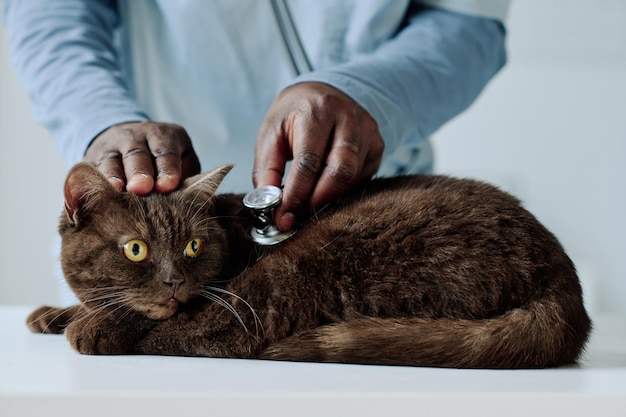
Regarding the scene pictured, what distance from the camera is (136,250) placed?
3.29 ft

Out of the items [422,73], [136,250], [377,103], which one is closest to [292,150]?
[377,103]

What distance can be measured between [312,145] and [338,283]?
0.72 ft

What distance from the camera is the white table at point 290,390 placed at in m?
0.61

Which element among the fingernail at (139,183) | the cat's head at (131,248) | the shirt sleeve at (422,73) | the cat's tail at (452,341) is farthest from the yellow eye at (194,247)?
the shirt sleeve at (422,73)

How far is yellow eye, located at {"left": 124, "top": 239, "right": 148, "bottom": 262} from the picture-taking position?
100cm

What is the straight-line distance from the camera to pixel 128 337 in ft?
3.22

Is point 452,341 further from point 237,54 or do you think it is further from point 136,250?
point 237,54

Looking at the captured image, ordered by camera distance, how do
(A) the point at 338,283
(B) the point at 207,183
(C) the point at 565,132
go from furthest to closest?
(C) the point at 565,132, (B) the point at 207,183, (A) the point at 338,283

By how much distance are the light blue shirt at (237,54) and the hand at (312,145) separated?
0.22 meters

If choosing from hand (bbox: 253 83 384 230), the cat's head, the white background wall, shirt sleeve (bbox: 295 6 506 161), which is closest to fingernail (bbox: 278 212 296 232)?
hand (bbox: 253 83 384 230)

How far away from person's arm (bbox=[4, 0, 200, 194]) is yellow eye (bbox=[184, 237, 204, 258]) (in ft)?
0.31

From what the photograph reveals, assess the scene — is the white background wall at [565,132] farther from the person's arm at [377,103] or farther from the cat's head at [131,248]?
the cat's head at [131,248]

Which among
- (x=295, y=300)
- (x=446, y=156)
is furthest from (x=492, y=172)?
(x=295, y=300)

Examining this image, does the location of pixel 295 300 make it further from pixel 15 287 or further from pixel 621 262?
pixel 621 262
